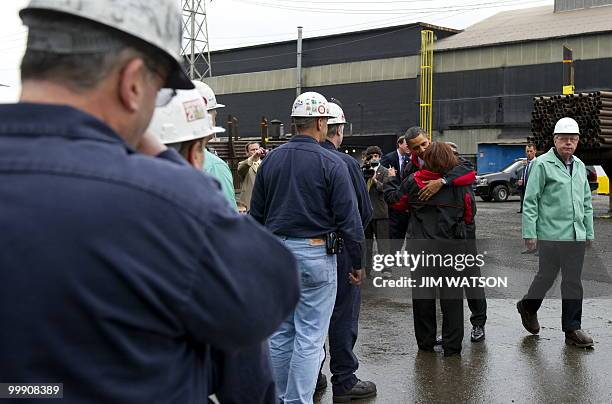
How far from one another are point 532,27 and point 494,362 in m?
40.5

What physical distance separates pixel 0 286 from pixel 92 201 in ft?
0.68

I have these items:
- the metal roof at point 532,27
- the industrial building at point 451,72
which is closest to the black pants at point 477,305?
the industrial building at point 451,72

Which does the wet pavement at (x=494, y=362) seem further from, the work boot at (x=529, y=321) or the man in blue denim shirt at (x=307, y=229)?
the man in blue denim shirt at (x=307, y=229)

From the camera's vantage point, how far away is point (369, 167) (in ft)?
35.5

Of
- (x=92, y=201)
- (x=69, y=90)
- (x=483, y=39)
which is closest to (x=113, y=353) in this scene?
(x=92, y=201)

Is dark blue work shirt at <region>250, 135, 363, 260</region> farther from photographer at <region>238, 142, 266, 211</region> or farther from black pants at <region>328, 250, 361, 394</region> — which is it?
photographer at <region>238, 142, 266, 211</region>

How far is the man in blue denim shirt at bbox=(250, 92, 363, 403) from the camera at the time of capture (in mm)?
4766

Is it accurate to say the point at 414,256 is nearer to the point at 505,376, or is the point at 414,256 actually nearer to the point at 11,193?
the point at 505,376

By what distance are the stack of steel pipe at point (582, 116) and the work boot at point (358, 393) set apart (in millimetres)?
12921

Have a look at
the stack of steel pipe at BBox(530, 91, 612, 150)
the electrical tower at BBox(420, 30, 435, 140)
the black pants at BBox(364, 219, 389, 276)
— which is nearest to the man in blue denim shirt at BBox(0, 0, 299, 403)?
the black pants at BBox(364, 219, 389, 276)

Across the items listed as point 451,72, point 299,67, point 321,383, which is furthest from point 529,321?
point 299,67

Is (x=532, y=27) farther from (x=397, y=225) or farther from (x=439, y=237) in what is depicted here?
(x=439, y=237)

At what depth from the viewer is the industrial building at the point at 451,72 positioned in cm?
4116

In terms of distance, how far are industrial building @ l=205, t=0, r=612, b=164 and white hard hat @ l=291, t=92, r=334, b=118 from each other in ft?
105
